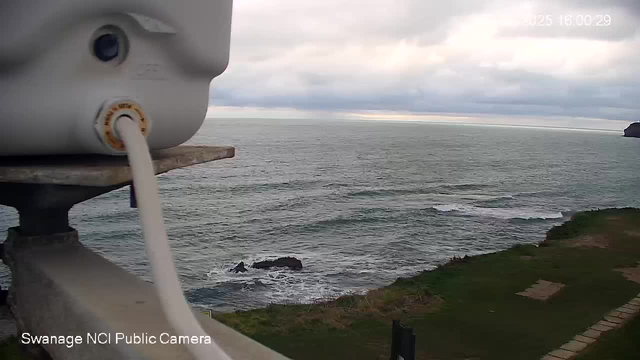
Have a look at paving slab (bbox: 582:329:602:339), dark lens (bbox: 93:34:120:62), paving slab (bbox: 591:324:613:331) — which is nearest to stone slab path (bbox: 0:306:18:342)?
dark lens (bbox: 93:34:120:62)

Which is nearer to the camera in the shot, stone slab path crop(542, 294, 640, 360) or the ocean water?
stone slab path crop(542, 294, 640, 360)

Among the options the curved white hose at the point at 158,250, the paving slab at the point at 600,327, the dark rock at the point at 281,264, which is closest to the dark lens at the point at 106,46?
the curved white hose at the point at 158,250

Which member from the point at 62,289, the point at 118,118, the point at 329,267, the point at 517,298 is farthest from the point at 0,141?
the point at 329,267

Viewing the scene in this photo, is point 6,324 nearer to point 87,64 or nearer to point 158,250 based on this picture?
point 87,64

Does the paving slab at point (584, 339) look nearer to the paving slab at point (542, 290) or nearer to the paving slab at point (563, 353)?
the paving slab at point (563, 353)

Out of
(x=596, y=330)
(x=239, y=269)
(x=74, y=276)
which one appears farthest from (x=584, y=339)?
(x=239, y=269)

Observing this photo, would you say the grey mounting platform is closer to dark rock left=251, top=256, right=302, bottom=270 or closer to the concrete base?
the concrete base
